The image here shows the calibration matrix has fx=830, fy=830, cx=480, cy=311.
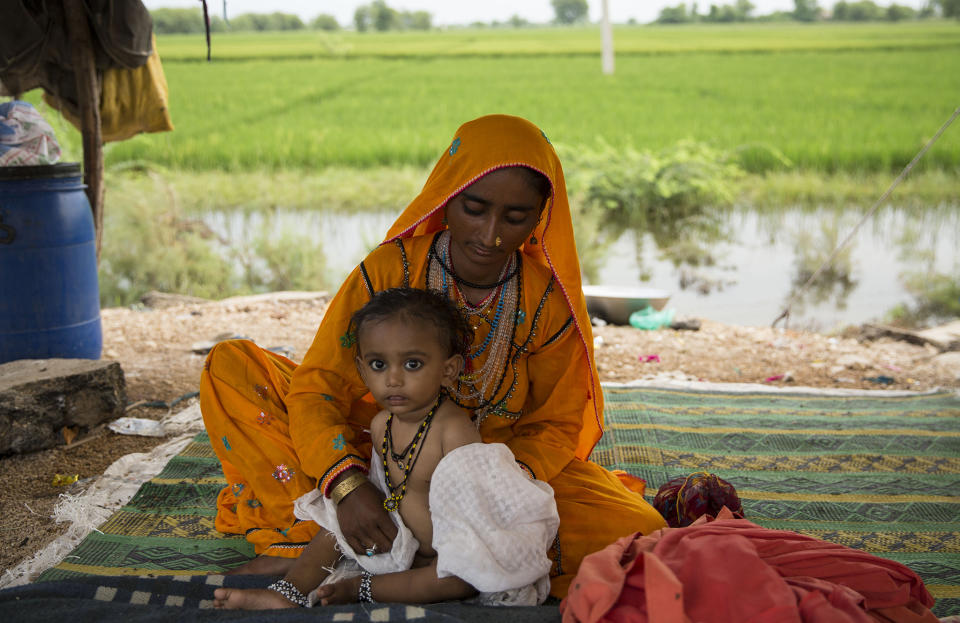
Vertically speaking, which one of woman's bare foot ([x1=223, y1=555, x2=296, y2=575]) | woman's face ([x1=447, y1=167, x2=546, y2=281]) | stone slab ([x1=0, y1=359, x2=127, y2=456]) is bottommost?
woman's bare foot ([x1=223, y1=555, x2=296, y2=575])

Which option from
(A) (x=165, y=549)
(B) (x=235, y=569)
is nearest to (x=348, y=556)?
(B) (x=235, y=569)

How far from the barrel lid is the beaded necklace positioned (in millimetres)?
2230

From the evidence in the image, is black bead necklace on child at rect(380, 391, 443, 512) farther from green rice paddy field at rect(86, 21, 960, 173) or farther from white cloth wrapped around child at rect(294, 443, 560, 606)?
green rice paddy field at rect(86, 21, 960, 173)

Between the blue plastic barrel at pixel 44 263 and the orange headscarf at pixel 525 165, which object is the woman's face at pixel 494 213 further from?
the blue plastic barrel at pixel 44 263

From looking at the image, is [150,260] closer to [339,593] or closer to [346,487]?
[346,487]

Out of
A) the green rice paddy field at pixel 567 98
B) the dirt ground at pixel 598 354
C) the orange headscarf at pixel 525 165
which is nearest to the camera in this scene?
the orange headscarf at pixel 525 165

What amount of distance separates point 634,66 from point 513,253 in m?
16.5

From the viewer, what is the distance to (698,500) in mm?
2219

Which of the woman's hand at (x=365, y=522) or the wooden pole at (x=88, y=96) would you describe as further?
the wooden pole at (x=88, y=96)

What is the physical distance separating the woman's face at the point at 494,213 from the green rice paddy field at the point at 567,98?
299 inches

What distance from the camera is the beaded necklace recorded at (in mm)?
2133

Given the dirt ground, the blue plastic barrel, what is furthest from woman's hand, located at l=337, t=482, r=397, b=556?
the blue plastic barrel

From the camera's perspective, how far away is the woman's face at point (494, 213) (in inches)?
76.3

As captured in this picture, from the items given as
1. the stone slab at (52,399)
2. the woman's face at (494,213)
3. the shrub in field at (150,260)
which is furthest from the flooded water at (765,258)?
the woman's face at (494,213)
